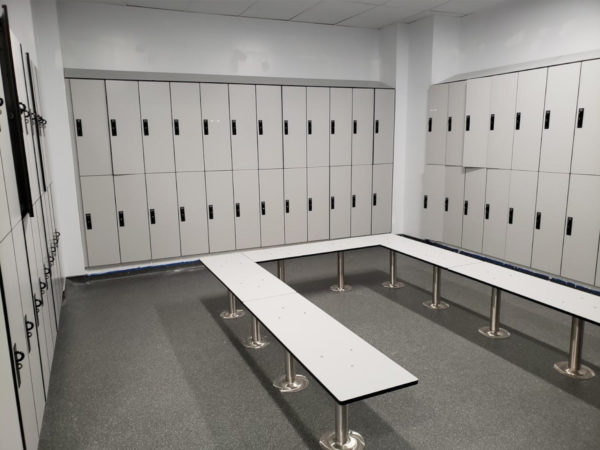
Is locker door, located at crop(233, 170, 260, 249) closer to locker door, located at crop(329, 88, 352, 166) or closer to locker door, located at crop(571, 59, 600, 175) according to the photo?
locker door, located at crop(329, 88, 352, 166)

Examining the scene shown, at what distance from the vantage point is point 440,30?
5.62 meters

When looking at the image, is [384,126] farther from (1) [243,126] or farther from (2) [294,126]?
(1) [243,126]

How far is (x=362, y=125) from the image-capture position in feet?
19.9

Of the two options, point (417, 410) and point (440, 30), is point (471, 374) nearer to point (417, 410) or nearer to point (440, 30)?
point (417, 410)

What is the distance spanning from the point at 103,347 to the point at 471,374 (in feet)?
8.94

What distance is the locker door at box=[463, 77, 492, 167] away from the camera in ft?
16.7

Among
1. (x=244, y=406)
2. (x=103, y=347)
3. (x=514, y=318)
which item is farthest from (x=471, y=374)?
(x=103, y=347)

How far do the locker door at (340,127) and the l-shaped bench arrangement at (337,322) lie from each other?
1750mm

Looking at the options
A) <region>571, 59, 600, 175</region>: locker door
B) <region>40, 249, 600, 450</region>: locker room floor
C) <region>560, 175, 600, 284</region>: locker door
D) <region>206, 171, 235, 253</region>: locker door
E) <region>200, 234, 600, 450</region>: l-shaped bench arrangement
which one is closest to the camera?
<region>200, 234, 600, 450</region>: l-shaped bench arrangement

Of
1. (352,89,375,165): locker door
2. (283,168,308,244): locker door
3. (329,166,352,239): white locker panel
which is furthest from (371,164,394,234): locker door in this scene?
(283,168,308,244): locker door

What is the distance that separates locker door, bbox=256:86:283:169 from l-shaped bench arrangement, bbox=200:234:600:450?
1.56 metres

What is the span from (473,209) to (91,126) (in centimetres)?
451

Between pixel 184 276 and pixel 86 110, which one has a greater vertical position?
pixel 86 110

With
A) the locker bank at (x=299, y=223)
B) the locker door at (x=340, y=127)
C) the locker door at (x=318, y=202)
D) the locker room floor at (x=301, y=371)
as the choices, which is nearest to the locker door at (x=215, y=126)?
the locker bank at (x=299, y=223)
